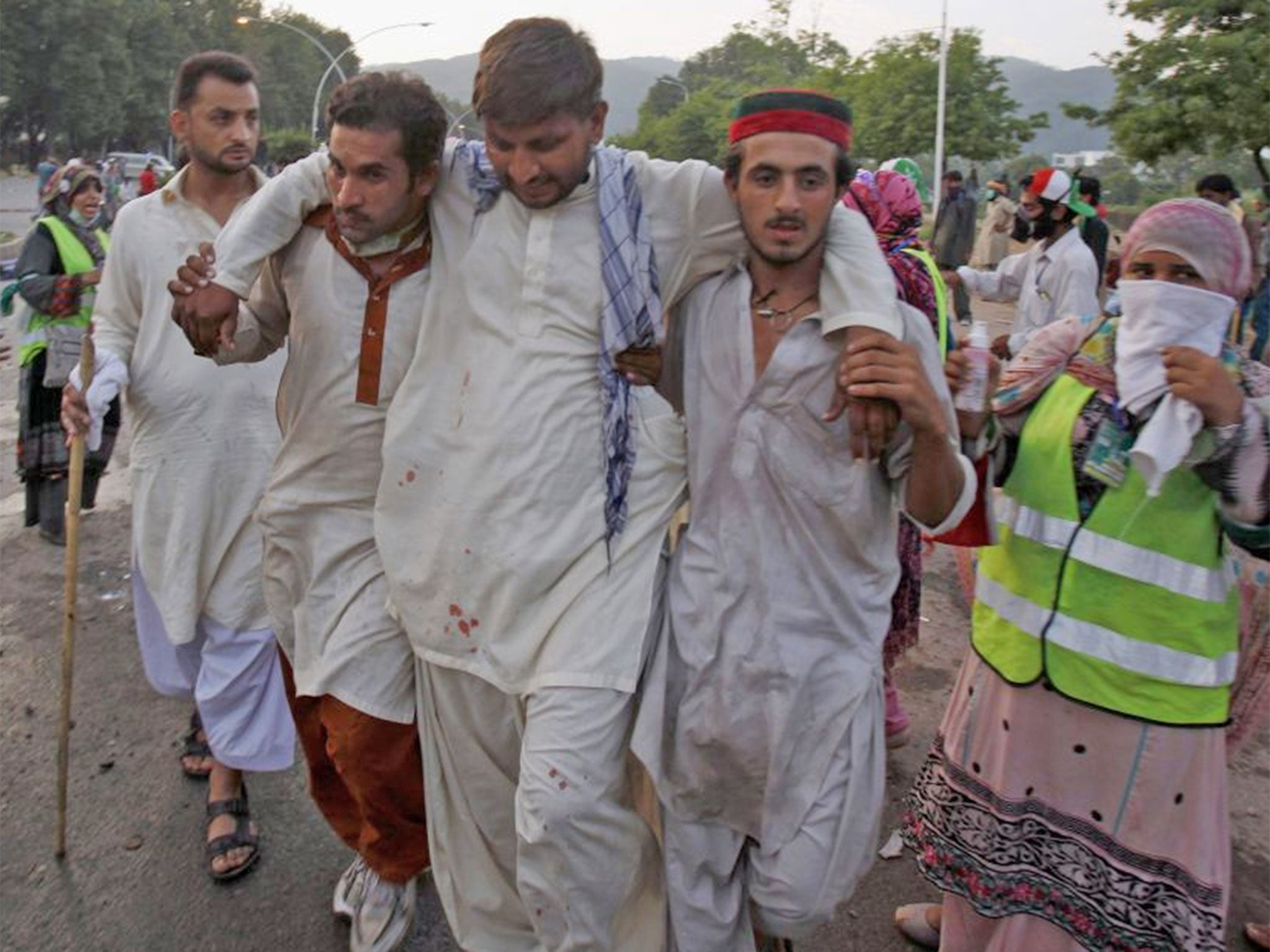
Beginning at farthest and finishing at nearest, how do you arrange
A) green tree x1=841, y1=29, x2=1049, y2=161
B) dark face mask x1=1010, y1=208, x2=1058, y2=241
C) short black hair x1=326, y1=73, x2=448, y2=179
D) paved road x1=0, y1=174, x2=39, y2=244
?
green tree x1=841, y1=29, x2=1049, y2=161, paved road x1=0, y1=174, x2=39, y2=244, dark face mask x1=1010, y1=208, x2=1058, y2=241, short black hair x1=326, y1=73, x2=448, y2=179

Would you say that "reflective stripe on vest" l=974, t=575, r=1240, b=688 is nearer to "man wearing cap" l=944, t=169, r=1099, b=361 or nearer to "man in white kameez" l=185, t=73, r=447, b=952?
"man in white kameez" l=185, t=73, r=447, b=952

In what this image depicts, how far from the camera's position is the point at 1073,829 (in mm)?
2520

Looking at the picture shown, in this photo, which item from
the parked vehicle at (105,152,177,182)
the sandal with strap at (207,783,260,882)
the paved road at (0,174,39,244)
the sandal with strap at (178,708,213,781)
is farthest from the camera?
the parked vehicle at (105,152,177,182)

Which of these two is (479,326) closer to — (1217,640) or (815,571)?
(815,571)

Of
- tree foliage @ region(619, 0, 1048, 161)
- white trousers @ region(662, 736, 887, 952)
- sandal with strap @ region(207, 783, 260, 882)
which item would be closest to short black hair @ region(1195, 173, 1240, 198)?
white trousers @ region(662, 736, 887, 952)

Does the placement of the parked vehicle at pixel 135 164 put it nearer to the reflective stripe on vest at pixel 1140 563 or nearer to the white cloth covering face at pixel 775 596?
the white cloth covering face at pixel 775 596

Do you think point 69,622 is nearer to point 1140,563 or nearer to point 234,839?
point 234,839

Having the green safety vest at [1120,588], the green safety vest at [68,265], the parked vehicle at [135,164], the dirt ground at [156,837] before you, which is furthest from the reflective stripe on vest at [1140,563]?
the parked vehicle at [135,164]

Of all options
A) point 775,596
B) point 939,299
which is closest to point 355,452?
point 775,596

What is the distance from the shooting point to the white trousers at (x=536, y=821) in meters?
2.29

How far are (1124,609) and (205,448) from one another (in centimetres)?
255

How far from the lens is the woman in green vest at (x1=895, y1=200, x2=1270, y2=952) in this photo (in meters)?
2.31

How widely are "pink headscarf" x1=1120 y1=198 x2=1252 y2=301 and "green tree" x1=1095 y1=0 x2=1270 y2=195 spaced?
49.3 ft

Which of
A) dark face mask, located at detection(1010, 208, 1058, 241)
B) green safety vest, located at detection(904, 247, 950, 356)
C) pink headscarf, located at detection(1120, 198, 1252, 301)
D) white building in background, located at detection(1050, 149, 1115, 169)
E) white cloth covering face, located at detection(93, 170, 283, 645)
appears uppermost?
white building in background, located at detection(1050, 149, 1115, 169)
